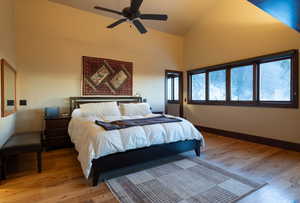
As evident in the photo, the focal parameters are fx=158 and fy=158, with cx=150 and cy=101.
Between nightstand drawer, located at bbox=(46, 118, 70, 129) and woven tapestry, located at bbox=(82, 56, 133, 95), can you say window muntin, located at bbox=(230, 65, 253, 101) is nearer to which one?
woven tapestry, located at bbox=(82, 56, 133, 95)

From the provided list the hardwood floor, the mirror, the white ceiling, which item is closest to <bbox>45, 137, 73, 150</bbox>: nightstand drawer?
the hardwood floor

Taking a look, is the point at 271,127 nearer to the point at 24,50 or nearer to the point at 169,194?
the point at 169,194

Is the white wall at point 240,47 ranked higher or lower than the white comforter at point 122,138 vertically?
higher

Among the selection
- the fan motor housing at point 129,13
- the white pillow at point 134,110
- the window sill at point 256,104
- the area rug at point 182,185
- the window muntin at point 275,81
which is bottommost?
the area rug at point 182,185

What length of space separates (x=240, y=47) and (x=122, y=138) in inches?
155

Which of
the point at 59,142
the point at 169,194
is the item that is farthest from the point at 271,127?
the point at 59,142

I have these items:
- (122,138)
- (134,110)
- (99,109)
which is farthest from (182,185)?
(99,109)

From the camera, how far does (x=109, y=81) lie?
460cm

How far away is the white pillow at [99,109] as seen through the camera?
3700 millimetres

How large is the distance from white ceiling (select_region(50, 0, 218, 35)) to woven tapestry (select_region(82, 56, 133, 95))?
1.34m

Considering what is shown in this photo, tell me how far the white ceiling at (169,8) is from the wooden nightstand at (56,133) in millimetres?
2911

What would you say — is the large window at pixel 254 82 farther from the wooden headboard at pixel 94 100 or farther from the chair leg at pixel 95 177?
the chair leg at pixel 95 177

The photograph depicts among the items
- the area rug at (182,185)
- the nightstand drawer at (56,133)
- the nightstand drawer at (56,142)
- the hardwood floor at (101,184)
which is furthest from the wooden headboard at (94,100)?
the area rug at (182,185)

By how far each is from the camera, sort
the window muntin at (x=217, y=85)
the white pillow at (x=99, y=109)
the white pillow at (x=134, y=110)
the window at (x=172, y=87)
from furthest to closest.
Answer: the window at (x=172, y=87), the window muntin at (x=217, y=85), the white pillow at (x=134, y=110), the white pillow at (x=99, y=109)
